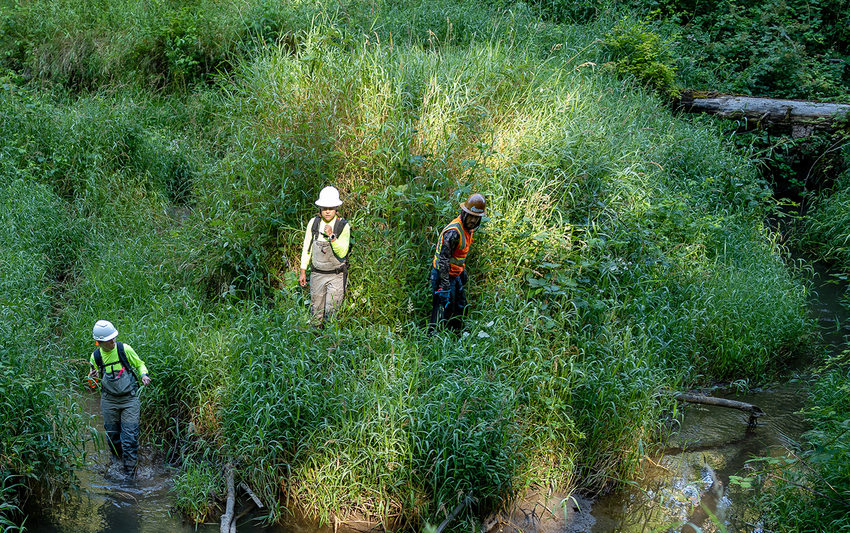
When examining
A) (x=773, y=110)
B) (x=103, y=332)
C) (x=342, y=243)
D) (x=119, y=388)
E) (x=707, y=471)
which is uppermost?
(x=342, y=243)

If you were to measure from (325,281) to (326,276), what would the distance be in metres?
0.06

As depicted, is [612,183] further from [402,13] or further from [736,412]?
[402,13]

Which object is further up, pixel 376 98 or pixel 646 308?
pixel 376 98

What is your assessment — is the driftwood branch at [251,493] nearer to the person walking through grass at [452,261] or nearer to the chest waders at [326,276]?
the chest waders at [326,276]

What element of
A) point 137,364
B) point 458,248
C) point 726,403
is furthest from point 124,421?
point 726,403

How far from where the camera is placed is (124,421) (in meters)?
6.39

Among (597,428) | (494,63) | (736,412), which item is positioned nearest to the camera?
(597,428)

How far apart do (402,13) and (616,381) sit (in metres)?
9.19

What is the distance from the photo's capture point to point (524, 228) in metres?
8.03

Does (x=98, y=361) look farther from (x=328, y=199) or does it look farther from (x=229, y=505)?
(x=328, y=199)

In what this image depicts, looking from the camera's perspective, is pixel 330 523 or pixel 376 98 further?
pixel 376 98

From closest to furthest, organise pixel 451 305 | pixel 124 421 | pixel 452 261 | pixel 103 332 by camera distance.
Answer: pixel 103 332, pixel 124 421, pixel 452 261, pixel 451 305

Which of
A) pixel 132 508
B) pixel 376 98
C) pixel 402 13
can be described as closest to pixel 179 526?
pixel 132 508

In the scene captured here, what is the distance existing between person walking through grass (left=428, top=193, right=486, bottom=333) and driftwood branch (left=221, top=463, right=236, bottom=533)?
2.49 meters
